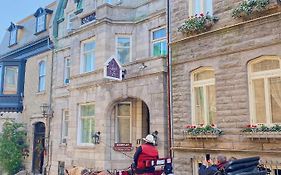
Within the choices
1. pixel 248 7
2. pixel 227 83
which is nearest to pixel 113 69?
pixel 227 83

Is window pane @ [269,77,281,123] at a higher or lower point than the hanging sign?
lower

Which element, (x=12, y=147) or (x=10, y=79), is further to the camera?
(x=10, y=79)

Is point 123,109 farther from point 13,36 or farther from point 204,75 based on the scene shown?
point 13,36

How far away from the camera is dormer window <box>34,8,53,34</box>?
20.9 m

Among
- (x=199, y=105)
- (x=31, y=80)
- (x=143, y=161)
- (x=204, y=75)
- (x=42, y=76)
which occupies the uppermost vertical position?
(x=42, y=76)

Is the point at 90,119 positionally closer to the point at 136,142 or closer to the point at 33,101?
the point at 136,142

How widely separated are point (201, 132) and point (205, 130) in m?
0.15

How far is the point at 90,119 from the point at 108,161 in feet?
7.61

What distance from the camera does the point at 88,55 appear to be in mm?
15664

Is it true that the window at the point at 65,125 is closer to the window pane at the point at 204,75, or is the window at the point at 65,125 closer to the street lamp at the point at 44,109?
the street lamp at the point at 44,109

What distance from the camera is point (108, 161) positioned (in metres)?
13.6

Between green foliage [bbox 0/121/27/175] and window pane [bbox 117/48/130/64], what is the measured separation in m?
9.16

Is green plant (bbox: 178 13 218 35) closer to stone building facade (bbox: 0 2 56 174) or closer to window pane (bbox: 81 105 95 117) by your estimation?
window pane (bbox: 81 105 95 117)

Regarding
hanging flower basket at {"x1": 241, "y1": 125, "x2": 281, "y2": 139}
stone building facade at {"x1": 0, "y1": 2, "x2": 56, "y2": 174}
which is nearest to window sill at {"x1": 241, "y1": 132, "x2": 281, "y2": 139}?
hanging flower basket at {"x1": 241, "y1": 125, "x2": 281, "y2": 139}
